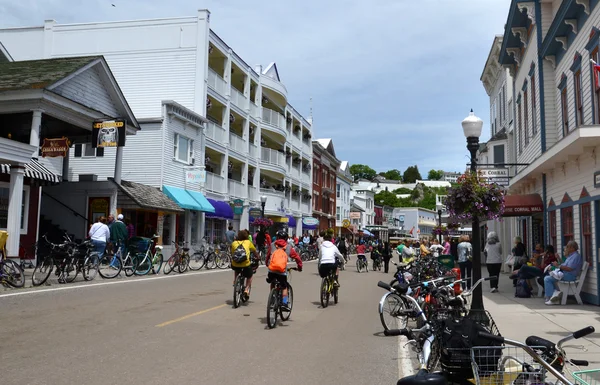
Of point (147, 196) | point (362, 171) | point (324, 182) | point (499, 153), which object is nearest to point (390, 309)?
point (147, 196)

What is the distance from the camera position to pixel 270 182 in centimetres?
4666

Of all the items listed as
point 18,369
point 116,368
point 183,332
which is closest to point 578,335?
point 116,368

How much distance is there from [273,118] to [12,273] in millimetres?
30987

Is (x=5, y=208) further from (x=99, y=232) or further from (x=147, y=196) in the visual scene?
(x=147, y=196)

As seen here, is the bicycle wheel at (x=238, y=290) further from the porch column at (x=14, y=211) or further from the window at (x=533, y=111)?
the window at (x=533, y=111)

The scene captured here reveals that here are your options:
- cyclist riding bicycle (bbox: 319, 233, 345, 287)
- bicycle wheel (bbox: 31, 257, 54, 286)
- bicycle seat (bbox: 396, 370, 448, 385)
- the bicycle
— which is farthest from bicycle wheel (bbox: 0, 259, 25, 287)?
bicycle seat (bbox: 396, 370, 448, 385)

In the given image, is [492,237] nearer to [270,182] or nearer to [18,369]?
[18,369]

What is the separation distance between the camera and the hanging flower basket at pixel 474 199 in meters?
9.95

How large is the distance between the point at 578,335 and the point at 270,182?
1705 inches

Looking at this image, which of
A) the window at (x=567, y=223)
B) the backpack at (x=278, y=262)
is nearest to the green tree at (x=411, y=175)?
the window at (x=567, y=223)

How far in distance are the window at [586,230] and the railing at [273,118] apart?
101 ft

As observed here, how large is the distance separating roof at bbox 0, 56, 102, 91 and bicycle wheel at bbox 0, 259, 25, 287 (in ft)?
23.6

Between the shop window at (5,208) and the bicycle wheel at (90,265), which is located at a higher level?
the shop window at (5,208)

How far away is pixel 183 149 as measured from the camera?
3034 centimetres
